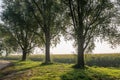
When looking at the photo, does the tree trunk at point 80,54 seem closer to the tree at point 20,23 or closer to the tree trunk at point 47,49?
the tree trunk at point 47,49

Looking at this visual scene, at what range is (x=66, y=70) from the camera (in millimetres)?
32562

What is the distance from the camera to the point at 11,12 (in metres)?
54.6

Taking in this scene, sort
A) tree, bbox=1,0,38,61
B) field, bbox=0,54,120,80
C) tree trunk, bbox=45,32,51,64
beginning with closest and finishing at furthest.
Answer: field, bbox=0,54,120,80
tree trunk, bbox=45,32,51,64
tree, bbox=1,0,38,61

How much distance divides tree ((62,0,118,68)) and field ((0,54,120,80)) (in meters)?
3.20

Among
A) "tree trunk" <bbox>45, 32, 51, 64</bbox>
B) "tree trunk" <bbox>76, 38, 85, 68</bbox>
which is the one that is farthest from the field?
"tree trunk" <bbox>45, 32, 51, 64</bbox>

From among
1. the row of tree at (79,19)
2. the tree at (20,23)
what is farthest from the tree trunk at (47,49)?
the tree at (20,23)

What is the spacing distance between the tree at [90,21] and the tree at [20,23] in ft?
50.6

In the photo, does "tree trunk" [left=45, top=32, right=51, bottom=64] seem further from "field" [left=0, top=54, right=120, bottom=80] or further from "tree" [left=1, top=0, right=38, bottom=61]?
"tree" [left=1, top=0, right=38, bottom=61]

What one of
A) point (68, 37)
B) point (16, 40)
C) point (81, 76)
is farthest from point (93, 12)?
point (16, 40)

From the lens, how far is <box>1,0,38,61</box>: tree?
172 ft

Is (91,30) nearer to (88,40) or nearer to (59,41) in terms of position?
(88,40)

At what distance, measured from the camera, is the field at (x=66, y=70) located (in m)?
27.1

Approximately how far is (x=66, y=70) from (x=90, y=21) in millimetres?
9592

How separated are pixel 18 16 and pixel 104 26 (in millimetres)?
21441
